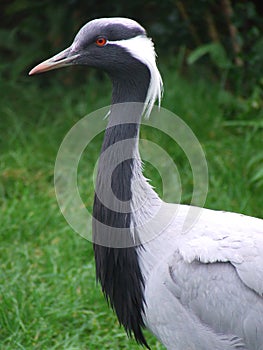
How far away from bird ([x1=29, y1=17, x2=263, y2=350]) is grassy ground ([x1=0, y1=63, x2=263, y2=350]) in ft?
3.14

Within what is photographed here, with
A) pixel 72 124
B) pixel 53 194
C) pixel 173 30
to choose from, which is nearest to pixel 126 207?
pixel 53 194

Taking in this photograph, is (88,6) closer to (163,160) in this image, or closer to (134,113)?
(163,160)

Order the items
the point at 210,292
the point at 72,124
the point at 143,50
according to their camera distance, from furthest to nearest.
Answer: the point at 72,124 < the point at 143,50 < the point at 210,292

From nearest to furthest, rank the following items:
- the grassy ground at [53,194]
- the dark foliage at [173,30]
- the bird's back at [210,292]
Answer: the bird's back at [210,292] < the grassy ground at [53,194] < the dark foliage at [173,30]

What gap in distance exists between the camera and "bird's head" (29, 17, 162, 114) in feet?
12.4

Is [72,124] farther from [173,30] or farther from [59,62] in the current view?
[59,62]

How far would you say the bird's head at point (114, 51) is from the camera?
12.4ft

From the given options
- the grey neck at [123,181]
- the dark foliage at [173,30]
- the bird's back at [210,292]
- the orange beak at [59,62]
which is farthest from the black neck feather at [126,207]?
the dark foliage at [173,30]

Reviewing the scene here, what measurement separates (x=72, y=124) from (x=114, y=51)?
12.0 ft

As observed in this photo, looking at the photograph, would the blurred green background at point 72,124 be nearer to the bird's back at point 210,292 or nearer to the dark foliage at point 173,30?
the dark foliage at point 173,30

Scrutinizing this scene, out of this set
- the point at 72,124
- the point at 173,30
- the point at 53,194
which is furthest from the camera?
the point at 173,30

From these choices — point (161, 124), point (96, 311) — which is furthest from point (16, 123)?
point (96, 311)

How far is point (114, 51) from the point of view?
3.82 m

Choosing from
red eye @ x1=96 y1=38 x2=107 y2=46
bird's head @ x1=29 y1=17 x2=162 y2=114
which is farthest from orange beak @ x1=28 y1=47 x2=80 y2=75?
red eye @ x1=96 y1=38 x2=107 y2=46
